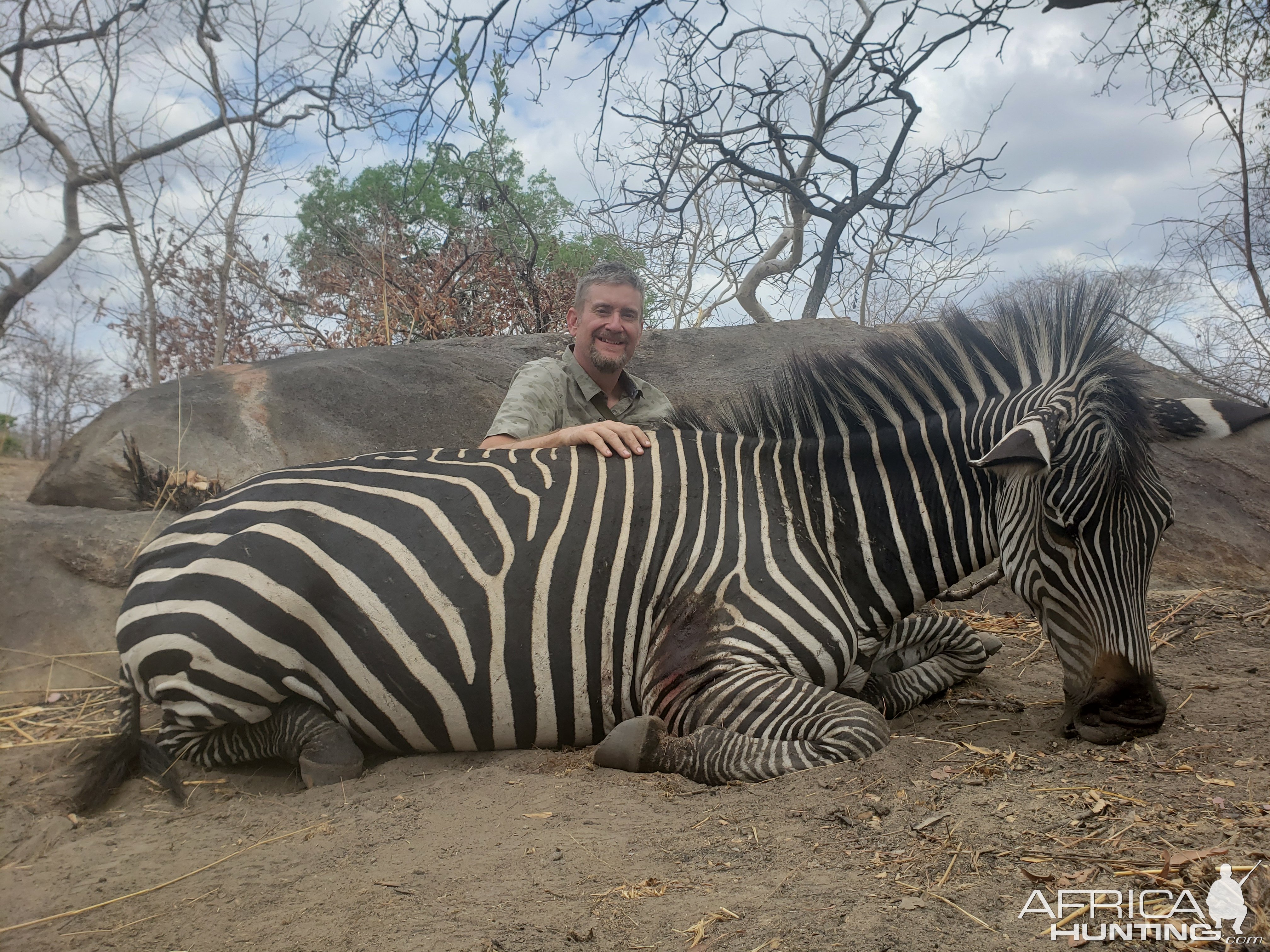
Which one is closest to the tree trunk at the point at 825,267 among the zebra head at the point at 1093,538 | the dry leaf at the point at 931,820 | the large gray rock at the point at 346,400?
the large gray rock at the point at 346,400

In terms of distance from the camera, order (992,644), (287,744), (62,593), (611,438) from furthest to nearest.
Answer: (62,593)
(992,644)
(611,438)
(287,744)

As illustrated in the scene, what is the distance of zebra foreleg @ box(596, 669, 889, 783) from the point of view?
262 centimetres

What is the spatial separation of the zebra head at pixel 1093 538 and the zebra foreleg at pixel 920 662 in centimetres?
78

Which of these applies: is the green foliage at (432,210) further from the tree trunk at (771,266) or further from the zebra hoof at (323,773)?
the zebra hoof at (323,773)

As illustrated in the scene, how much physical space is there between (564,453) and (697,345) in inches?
145

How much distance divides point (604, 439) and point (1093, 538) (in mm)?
1947

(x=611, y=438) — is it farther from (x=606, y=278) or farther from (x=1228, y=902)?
(x=1228, y=902)

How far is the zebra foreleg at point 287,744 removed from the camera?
3.05 meters

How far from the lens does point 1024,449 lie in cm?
259

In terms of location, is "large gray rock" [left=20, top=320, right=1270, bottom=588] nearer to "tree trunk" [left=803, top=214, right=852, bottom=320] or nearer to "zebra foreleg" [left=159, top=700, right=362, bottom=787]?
"tree trunk" [left=803, top=214, right=852, bottom=320]

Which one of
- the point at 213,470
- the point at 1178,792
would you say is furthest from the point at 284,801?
the point at 213,470

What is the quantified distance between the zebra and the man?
2.95 ft

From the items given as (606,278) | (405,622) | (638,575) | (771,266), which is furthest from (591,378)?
(771,266)

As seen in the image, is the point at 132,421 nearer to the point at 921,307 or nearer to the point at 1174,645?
the point at 1174,645
